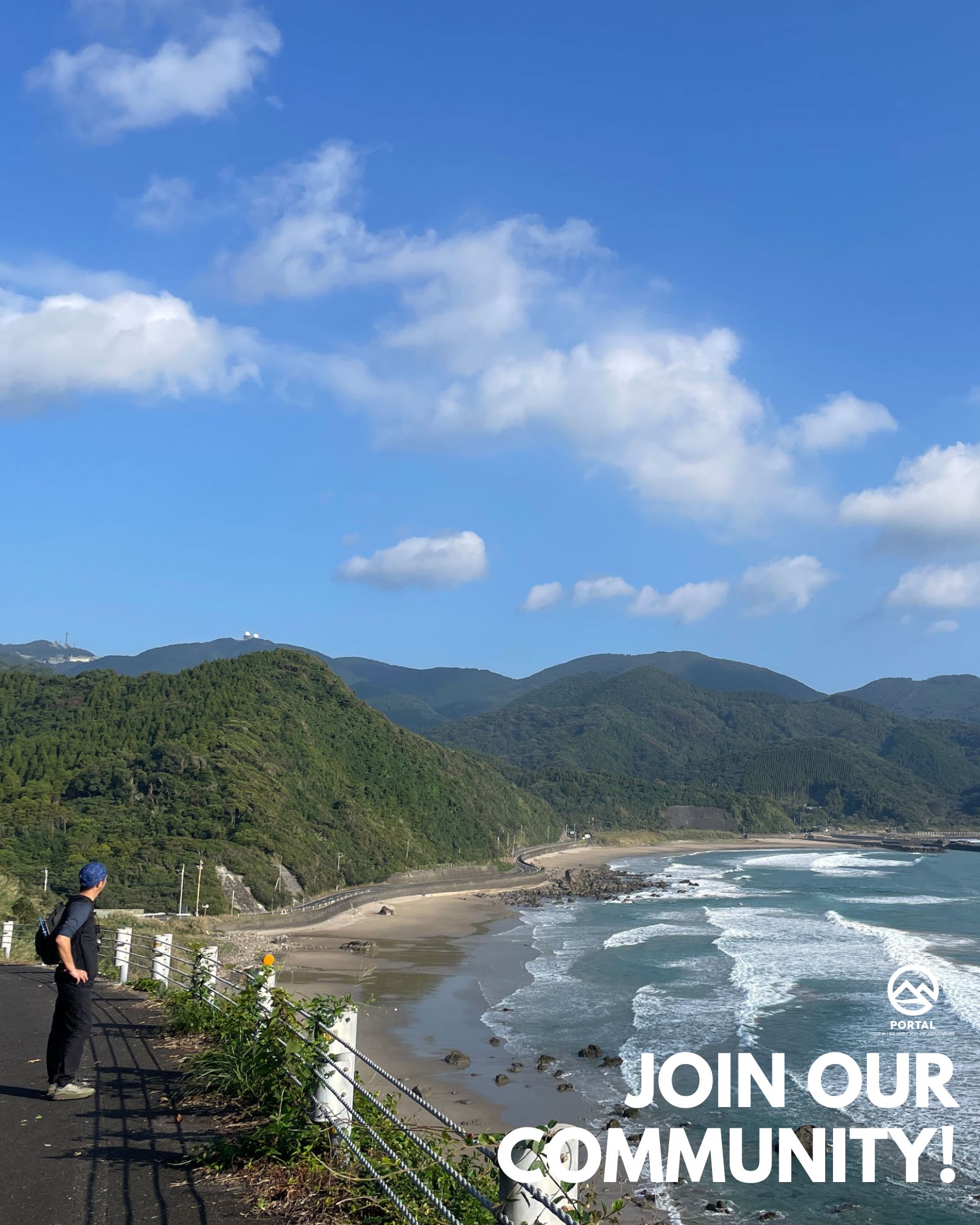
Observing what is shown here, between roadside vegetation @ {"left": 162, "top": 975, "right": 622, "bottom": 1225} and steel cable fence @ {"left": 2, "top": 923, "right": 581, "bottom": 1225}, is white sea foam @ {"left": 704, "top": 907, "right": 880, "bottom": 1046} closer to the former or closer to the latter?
steel cable fence @ {"left": 2, "top": 923, "right": 581, "bottom": 1225}

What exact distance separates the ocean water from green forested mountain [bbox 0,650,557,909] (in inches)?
835

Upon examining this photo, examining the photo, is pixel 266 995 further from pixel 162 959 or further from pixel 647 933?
pixel 647 933

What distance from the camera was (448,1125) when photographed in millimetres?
4648

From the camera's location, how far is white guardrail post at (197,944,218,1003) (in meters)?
9.52

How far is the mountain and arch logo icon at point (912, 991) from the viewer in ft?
99.9

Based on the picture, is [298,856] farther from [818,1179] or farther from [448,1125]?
[448,1125]

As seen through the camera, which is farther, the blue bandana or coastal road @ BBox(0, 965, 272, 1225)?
the blue bandana

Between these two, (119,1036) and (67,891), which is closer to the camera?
(119,1036)

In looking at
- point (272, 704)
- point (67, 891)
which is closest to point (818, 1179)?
point (67, 891)

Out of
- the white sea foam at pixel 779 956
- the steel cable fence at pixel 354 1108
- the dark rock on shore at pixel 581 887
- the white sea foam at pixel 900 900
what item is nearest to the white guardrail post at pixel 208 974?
the steel cable fence at pixel 354 1108

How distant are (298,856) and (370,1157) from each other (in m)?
65.6

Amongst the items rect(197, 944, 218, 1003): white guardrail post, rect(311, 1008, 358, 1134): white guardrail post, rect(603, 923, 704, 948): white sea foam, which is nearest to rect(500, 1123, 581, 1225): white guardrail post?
rect(311, 1008, 358, 1134): white guardrail post

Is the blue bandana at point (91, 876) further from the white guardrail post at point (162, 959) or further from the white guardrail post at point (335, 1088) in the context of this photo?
the white guardrail post at point (162, 959)

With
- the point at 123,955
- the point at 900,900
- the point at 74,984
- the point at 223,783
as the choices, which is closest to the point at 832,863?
the point at 900,900
